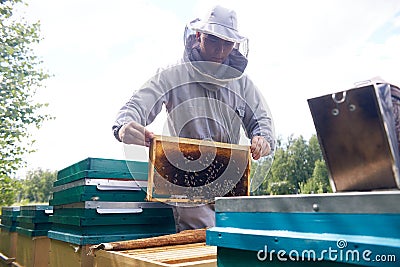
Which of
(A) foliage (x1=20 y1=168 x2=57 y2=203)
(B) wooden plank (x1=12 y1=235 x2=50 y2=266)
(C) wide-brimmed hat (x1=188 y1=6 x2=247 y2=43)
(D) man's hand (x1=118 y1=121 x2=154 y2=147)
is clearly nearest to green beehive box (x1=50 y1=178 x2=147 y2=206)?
(D) man's hand (x1=118 y1=121 x2=154 y2=147)

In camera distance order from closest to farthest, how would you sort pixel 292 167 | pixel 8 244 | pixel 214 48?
pixel 214 48 → pixel 8 244 → pixel 292 167

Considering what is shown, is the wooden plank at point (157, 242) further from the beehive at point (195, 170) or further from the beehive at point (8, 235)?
the beehive at point (8, 235)

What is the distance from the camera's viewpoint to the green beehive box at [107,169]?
8.19ft

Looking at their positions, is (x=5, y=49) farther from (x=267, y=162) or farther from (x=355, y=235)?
(x=355, y=235)

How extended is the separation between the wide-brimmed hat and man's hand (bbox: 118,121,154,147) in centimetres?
84

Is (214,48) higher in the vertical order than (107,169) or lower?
higher

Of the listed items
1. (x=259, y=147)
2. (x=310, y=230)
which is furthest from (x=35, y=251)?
(x=310, y=230)

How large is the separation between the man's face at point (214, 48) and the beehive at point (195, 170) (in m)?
0.70

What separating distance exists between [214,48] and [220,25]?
0.17m

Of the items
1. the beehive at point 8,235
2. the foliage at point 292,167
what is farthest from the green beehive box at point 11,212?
the foliage at point 292,167

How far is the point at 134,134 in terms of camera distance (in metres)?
2.32

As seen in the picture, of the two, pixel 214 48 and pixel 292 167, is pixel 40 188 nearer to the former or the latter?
pixel 292 167

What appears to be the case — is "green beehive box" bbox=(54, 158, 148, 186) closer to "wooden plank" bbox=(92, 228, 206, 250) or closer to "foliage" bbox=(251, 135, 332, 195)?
"wooden plank" bbox=(92, 228, 206, 250)

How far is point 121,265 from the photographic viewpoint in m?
1.69
